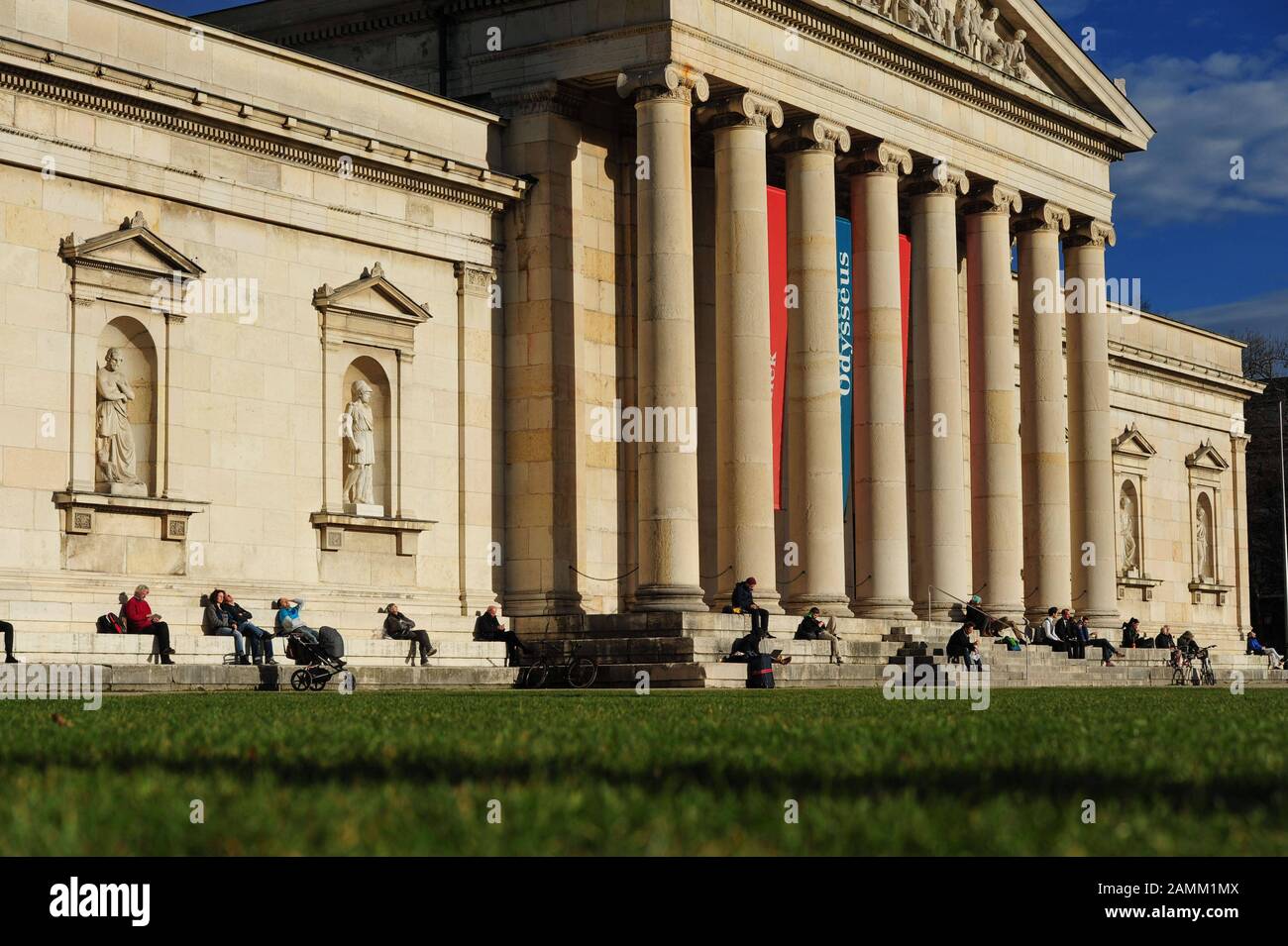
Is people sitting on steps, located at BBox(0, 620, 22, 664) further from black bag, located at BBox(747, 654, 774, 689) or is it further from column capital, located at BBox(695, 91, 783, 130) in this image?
column capital, located at BBox(695, 91, 783, 130)

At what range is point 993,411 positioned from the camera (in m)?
59.8

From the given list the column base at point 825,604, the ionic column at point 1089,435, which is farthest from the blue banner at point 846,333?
the ionic column at point 1089,435

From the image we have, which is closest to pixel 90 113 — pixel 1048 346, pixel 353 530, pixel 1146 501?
pixel 353 530

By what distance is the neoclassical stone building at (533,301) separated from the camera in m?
39.1

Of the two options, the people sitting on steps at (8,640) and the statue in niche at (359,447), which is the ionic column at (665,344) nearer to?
the statue in niche at (359,447)

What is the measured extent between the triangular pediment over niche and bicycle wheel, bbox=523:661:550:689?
430 inches

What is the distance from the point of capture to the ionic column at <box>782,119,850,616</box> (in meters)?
50.8

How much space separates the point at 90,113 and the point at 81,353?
15.8 ft

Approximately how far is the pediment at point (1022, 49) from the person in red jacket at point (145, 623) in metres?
26.8

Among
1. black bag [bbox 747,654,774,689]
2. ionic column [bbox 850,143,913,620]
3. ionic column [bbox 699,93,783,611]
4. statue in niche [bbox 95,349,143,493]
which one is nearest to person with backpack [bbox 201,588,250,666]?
statue in niche [bbox 95,349,143,493]

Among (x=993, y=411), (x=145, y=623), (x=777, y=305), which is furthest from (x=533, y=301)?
(x=993, y=411)

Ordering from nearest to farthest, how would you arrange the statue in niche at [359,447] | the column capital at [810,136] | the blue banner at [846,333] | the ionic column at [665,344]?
the statue in niche at [359,447] < the ionic column at [665,344] < the column capital at [810,136] < the blue banner at [846,333]

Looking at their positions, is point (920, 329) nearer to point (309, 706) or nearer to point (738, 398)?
point (738, 398)

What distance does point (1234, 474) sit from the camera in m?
89.8
